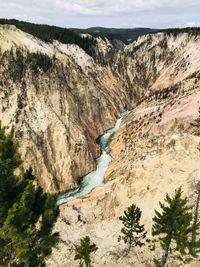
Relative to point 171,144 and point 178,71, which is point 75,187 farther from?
point 178,71

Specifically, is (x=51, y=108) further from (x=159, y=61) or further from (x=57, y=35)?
(x=159, y=61)

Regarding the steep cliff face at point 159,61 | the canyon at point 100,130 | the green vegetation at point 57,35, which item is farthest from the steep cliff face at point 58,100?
the green vegetation at point 57,35

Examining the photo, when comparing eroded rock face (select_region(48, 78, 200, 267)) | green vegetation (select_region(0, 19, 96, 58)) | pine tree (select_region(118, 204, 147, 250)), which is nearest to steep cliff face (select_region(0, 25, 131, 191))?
green vegetation (select_region(0, 19, 96, 58))

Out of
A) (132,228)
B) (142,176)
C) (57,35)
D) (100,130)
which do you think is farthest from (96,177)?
(57,35)

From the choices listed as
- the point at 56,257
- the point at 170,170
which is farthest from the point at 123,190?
the point at 56,257

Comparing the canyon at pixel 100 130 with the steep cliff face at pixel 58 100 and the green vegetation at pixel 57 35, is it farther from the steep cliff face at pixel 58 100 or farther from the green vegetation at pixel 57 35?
the green vegetation at pixel 57 35
